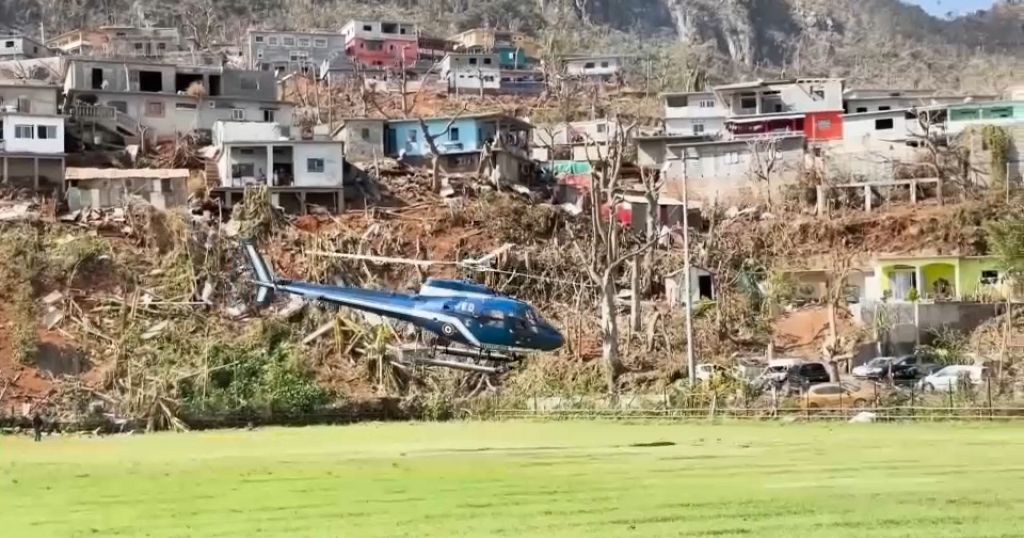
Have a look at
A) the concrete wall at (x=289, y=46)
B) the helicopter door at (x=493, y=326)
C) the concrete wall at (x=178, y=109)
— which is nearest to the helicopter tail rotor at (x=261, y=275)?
the helicopter door at (x=493, y=326)

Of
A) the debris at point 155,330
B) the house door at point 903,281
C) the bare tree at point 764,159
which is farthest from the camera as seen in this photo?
the bare tree at point 764,159

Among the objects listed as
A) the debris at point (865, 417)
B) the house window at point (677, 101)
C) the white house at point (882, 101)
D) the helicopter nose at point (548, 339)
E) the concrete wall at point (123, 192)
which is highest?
the house window at point (677, 101)

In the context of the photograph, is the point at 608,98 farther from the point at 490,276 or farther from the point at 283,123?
the point at 490,276

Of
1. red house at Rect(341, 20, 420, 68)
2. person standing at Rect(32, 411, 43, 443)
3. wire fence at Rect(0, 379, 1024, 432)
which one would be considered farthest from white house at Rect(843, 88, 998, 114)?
person standing at Rect(32, 411, 43, 443)

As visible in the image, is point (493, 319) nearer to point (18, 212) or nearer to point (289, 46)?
point (18, 212)

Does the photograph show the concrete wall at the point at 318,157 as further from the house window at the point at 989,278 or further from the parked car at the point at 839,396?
the parked car at the point at 839,396

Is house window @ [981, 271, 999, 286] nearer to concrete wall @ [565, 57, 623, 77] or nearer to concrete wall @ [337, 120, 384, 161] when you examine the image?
concrete wall @ [337, 120, 384, 161]

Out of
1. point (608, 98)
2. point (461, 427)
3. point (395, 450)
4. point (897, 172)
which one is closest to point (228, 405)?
point (461, 427)
